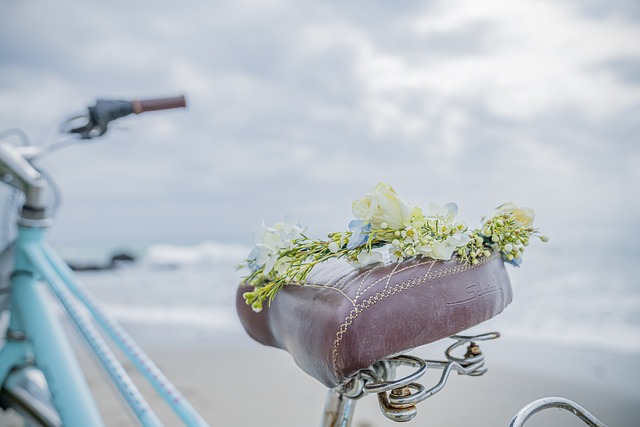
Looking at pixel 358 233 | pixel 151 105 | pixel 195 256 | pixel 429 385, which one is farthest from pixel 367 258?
pixel 195 256

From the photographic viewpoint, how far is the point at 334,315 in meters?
0.66

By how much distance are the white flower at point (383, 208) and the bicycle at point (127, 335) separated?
0.25 ft

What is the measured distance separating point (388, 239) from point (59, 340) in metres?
1.09

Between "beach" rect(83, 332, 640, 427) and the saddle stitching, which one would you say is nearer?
the saddle stitching

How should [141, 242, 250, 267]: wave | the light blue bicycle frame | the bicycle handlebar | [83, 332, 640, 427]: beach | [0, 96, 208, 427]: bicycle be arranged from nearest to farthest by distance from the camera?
the light blue bicycle frame, [0, 96, 208, 427]: bicycle, the bicycle handlebar, [83, 332, 640, 427]: beach, [141, 242, 250, 267]: wave

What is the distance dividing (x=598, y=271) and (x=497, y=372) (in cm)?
539

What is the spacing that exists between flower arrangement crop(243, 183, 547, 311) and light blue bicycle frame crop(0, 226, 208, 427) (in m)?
0.46

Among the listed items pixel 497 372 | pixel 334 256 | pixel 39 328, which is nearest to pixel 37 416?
pixel 39 328

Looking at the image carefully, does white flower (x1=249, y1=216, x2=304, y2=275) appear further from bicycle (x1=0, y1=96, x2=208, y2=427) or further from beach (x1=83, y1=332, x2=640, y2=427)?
beach (x1=83, y1=332, x2=640, y2=427)

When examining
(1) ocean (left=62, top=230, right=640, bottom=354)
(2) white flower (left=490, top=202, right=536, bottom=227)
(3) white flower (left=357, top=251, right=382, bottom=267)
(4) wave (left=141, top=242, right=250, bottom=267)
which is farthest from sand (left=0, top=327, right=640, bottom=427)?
(4) wave (left=141, top=242, right=250, bottom=267)

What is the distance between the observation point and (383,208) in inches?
29.7

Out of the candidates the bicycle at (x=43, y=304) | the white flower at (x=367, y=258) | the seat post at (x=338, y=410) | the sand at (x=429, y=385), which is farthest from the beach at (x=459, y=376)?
the white flower at (x=367, y=258)

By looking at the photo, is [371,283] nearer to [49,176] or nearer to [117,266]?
[49,176]

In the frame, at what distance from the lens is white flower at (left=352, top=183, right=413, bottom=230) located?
2.47ft
